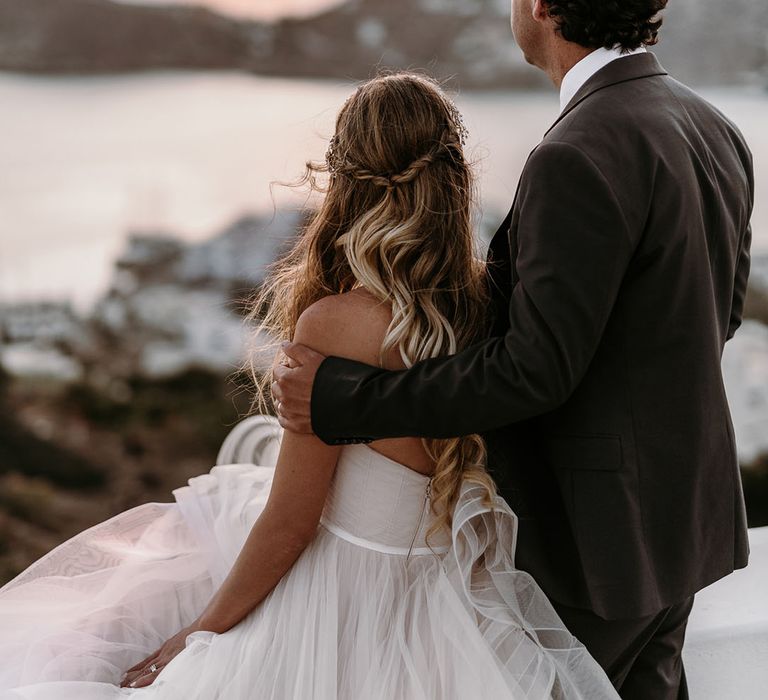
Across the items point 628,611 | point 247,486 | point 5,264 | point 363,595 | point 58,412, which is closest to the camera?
point 628,611

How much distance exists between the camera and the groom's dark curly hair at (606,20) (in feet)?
4.13

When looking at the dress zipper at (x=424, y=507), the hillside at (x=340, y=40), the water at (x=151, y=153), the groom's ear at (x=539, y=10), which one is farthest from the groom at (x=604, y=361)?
Answer: the hillside at (x=340, y=40)

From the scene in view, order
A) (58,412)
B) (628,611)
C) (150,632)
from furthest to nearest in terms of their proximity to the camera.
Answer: (58,412) → (150,632) → (628,611)

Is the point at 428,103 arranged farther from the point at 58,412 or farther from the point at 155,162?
the point at 58,412

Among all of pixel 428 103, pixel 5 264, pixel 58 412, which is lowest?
pixel 58 412

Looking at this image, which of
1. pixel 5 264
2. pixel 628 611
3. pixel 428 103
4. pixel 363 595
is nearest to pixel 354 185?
pixel 428 103

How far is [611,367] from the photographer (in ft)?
4.10

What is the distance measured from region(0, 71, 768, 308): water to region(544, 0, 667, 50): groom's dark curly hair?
3939 mm

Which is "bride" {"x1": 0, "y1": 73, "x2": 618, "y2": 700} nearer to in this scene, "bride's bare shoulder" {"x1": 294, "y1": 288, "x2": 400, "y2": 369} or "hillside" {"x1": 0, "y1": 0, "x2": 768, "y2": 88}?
"bride's bare shoulder" {"x1": 294, "y1": 288, "x2": 400, "y2": 369}

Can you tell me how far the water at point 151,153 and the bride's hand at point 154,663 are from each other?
12.8 feet

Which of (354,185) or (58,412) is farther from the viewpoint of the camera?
(58,412)

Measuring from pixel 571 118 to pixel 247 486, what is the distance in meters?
0.89

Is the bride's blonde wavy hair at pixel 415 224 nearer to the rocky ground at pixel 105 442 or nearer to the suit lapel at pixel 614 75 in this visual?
the suit lapel at pixel 614 75

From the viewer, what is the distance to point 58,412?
18.2 ft
